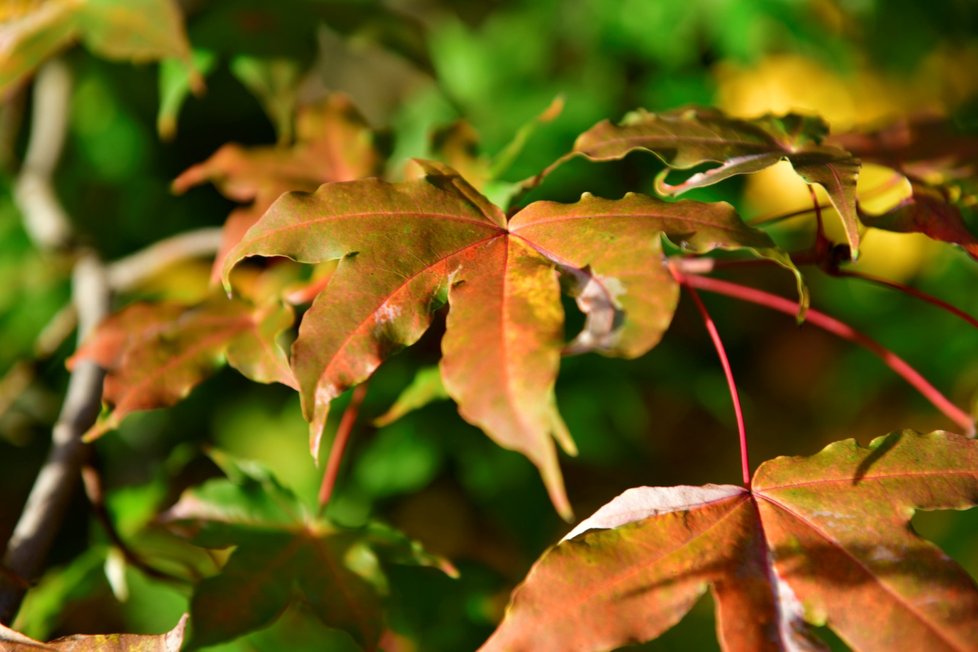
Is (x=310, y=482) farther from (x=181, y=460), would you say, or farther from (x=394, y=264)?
(x=394, y=264)

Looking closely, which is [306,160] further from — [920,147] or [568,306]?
[920,147]

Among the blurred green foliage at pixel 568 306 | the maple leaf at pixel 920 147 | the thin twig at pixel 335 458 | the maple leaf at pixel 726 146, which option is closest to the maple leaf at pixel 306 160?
the blurred green foliage at pixel 568 306

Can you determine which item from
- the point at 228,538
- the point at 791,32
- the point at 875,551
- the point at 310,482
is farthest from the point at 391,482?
the point at 791,32

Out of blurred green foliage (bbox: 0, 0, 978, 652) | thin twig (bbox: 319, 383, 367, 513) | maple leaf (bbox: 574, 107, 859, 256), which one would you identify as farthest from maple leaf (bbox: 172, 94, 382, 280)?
maple leaf (bbox: 574, 107, 859, 256)

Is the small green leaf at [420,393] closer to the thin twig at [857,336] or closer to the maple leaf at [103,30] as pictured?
the thin twig at [857,336]

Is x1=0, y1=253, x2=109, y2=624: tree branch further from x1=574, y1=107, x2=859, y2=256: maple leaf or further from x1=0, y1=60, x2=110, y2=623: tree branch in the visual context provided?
x1=574, y1=107, x2=859, y2=256: maple leaf

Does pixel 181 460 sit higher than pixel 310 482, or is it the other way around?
pixel 181 460
